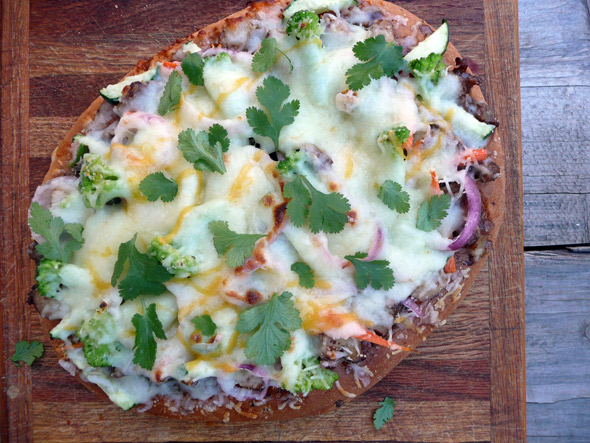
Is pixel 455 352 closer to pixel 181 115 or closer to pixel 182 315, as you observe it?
pixel 182 315

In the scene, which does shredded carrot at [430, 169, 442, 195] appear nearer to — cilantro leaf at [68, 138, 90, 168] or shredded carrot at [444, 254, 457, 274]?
shredded carrot at [444, 254, 457, 274]

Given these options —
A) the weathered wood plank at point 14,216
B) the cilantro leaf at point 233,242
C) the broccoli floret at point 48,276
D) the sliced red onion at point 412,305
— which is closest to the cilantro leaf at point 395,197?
the sliced red onion at point 412,305

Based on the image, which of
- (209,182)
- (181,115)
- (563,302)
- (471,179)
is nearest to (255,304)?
(209,182)

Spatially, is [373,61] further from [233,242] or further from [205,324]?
[205,324]

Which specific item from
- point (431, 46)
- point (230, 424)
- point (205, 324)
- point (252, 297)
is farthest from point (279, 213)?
point (230, 424)

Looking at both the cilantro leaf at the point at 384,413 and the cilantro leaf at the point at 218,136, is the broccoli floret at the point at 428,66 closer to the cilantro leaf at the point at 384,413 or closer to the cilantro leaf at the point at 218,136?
the cilantro leaf at the point at 218,136
